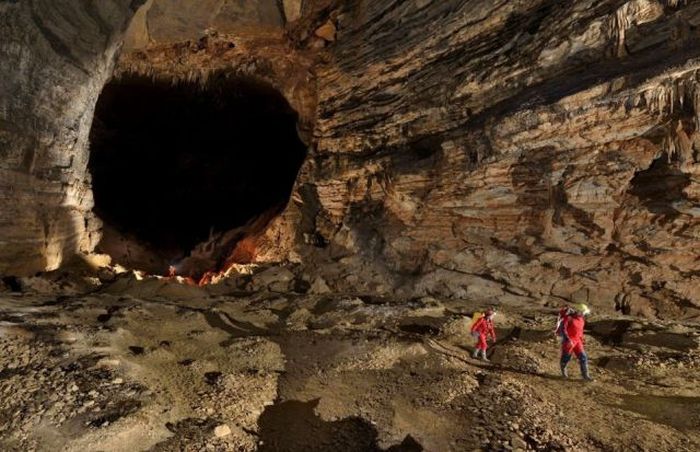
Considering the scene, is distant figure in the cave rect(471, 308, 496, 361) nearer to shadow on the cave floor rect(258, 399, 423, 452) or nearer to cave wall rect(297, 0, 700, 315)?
shadow on the cave floor rect(258, 399, 423, 452)

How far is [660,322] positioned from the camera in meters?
8.45

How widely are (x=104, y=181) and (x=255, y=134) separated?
774 cm

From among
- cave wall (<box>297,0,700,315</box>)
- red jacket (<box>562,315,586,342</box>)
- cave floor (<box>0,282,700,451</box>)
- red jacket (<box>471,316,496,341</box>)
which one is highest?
cave wall (<box>297,0,700,315</box>)

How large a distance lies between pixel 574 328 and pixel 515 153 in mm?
4709

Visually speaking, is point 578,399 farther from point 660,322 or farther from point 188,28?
point 188,28

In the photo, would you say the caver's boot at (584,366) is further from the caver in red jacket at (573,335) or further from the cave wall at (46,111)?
the cave wall at (46,111)

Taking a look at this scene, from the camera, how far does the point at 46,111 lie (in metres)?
10.7

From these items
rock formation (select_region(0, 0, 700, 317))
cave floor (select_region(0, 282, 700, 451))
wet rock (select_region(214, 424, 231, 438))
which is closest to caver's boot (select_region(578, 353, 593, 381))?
cave floor (select_region(0, 282, 700, 451))

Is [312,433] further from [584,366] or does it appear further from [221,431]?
[584,366]

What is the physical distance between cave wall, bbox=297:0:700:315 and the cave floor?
151 centimetres

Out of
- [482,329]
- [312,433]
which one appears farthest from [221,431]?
[482,329]

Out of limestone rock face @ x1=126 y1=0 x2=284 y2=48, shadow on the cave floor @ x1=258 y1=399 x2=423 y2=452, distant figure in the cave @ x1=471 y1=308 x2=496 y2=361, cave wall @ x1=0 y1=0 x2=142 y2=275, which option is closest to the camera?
shadow on the cave floor @ x1=258 y1=399 x2=423 y2=452

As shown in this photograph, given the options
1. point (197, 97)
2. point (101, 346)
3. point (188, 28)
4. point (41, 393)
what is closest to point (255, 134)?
point (197, 97)

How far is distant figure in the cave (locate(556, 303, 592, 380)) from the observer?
6.44 meters
